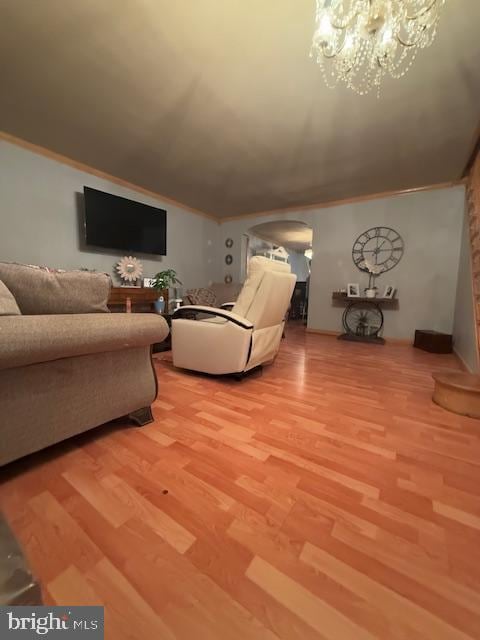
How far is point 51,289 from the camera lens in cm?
106

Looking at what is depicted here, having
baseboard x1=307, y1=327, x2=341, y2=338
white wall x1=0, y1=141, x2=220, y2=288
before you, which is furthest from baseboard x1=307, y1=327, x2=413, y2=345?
white wall x1=0, y1=141, x2=220, y2=288

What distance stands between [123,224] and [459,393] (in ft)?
14.3

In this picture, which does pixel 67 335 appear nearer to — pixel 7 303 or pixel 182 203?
pixel 7 303

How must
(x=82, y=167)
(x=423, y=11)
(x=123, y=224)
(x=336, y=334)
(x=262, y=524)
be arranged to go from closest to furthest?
(x=262, y=524), (x=423, y=11), (x=82, y=167), (x=123, y=224), (x=336, y=334)

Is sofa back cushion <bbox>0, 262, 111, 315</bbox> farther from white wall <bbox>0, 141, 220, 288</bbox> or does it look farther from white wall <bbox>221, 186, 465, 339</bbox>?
white wall <bbox>221, 186, 465, 339</bbox>

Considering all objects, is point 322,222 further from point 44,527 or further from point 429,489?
point 44,527

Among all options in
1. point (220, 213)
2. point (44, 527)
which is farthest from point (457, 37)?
point (220, 213)

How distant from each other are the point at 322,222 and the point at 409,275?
1749 millimetres

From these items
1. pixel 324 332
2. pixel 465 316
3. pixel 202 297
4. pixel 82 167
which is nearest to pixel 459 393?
pixel 465 316

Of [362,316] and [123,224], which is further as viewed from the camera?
[362,316]

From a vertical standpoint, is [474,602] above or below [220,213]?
below

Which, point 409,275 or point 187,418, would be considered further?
point 409,275

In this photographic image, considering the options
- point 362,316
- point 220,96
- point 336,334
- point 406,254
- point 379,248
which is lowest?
point 336,334

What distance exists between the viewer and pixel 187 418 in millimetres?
1446
